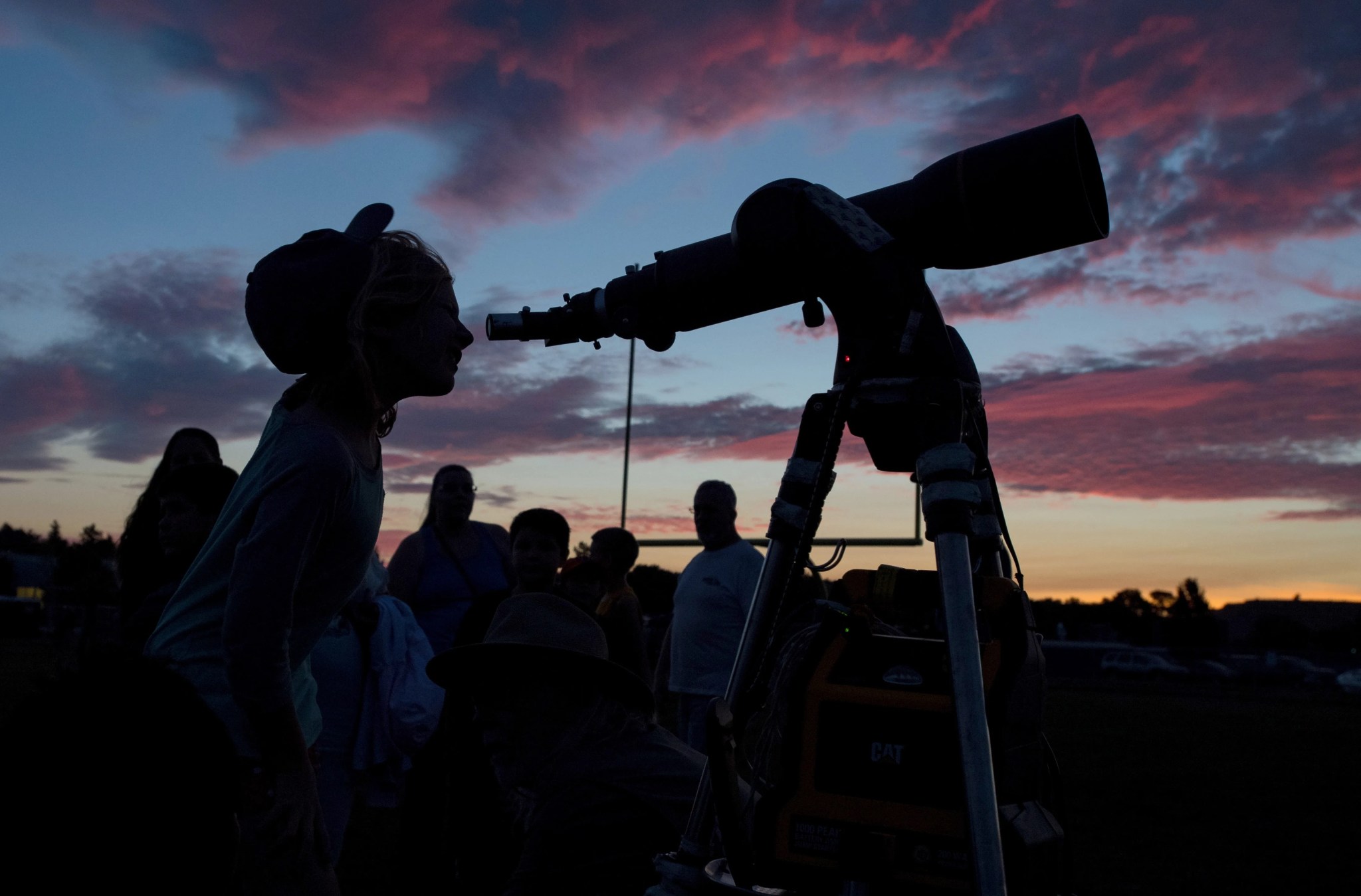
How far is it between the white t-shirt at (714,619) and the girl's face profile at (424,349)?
388 centimetres

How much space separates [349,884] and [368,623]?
80.4 inches

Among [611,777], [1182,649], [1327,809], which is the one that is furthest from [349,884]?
[1182,649]

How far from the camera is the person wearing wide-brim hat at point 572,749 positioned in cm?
252

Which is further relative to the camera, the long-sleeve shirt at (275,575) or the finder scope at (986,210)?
the finder scope at (986,210)

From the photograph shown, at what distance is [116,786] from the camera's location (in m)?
0.90

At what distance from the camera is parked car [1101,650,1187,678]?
4909 cm

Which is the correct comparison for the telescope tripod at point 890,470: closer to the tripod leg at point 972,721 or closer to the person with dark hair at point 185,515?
the tripod leg at point 972,721

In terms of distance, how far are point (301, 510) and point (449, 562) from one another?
147 inches

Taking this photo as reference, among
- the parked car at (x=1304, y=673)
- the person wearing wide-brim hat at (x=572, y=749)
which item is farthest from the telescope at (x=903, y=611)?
the parked car at (x=1304, y=673)

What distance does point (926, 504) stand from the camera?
1.65 metres

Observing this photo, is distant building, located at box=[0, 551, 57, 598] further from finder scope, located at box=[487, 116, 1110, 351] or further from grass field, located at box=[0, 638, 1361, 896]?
finder scope, located at box=[487, 116, 1110, 351]

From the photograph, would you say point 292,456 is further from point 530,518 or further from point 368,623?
point 530,518

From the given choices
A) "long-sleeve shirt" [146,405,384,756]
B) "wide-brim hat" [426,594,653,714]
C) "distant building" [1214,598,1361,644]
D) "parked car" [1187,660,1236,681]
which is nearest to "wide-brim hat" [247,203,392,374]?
"long-sleeve shirt" [146,405,384,756]

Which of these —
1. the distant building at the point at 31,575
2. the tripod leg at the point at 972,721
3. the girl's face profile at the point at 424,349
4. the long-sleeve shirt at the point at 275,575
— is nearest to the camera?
the tripod leg at the point at 972,721
